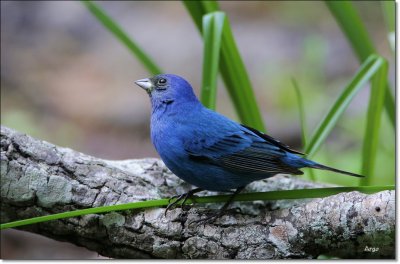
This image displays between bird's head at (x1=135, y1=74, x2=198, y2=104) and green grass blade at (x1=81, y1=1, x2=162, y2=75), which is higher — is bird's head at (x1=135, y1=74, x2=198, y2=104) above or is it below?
below

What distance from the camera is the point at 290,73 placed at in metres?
4.89

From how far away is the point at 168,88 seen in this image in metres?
2.47

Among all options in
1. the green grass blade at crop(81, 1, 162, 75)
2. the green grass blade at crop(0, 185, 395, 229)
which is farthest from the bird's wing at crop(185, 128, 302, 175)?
the green grass blade at crop(81, 1, 162, 75)

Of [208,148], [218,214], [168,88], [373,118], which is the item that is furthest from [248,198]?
[373,118]

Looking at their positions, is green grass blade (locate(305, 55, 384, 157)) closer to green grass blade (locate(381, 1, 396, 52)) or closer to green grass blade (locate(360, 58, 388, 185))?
green grass blade (locate(360, 58, 388, 185))

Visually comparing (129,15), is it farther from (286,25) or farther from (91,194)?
(91,194)

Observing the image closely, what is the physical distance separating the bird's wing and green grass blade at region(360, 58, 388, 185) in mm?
447

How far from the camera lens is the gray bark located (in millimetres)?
2150

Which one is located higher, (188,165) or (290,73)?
(290,73)

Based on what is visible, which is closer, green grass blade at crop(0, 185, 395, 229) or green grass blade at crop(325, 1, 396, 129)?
green grass blade at crop(0, 185, 395, 229)

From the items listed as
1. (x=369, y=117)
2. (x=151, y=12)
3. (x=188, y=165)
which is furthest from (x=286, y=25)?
(x=188, y=165)

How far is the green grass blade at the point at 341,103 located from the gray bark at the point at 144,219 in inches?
13.2

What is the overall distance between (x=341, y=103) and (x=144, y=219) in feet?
3.19

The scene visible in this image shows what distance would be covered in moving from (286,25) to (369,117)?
3.30 m
